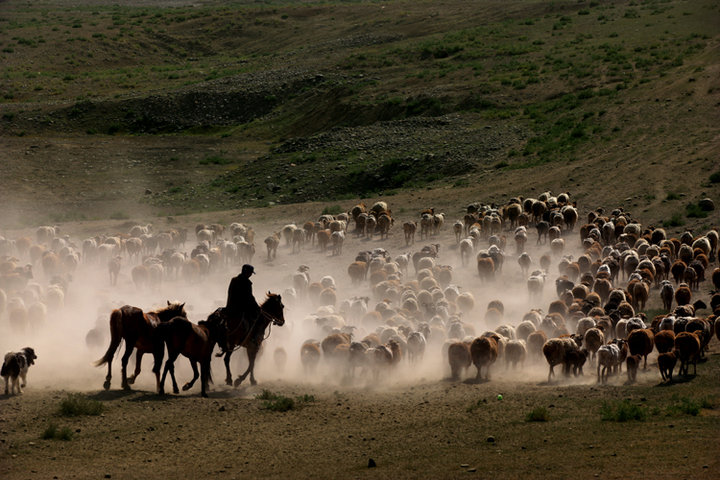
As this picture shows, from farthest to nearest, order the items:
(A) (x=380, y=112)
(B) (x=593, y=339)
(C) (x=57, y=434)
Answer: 1. (A) (x=380, y=112)
2. (B) (x=593, y=339)
3. (C) (x=57, y=434)

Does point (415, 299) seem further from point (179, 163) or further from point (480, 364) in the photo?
point (179, 163)

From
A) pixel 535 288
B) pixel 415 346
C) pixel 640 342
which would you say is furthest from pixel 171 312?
pixel 535 288

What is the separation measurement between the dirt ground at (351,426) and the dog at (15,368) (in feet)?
0.93

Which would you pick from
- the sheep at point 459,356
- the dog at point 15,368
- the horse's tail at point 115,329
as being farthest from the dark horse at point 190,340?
the sheep at point 459,356

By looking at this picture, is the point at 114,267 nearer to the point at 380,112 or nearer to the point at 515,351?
the point at 515,351

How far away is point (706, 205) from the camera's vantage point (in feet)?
111

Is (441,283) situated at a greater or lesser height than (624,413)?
greater

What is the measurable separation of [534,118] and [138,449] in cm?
3891

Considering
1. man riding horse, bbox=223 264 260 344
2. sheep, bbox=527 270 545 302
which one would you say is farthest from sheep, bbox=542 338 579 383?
sheep, bbox=527 270 545 302

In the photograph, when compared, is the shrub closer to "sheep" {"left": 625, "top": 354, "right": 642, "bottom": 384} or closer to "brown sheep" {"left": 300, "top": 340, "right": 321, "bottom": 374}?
"sheep" {"left": 625, "top": 354, "right": 642, "bottom": 384}

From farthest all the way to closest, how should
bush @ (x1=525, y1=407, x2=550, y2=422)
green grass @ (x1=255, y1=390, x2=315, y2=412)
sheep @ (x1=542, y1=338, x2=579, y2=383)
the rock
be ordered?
the rock, sheep @ (x1=542, y1=338, x2=579, y2=383), green grass @ (x1=255, y1=390, x2=315, y2=412), bush @ (x1=525, y1=407, x2=550, y2=422)

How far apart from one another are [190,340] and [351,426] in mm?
3804

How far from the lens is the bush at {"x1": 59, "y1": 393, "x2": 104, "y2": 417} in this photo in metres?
14.7

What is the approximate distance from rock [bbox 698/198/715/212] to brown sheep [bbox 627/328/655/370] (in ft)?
55.3
